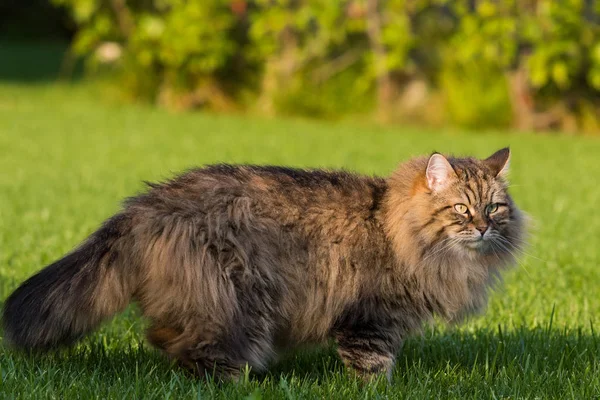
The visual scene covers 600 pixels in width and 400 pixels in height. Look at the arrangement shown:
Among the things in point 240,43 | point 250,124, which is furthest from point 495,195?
point 240,43

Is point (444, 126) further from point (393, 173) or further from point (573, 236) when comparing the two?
point (393, 173)

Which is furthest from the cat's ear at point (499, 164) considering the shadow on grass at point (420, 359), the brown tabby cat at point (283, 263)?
the shadow on grass at point (420, 359)

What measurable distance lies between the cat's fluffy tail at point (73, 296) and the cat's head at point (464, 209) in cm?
127

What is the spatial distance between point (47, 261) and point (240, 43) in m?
10.4

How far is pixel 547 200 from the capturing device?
9273mm

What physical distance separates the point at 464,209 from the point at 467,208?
0.04ft

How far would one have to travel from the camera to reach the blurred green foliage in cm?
1378

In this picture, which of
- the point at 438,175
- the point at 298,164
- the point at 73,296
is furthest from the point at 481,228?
the point at 298,164

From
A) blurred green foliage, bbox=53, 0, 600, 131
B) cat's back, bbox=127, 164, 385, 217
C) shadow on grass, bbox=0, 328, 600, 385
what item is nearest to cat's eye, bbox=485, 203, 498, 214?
cat's back, bbox=127, 164, 385, 217

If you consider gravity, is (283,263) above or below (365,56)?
below

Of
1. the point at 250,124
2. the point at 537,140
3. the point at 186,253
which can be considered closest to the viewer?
the point at 186,253

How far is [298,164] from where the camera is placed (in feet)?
35.8

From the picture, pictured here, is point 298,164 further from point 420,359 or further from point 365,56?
point 420,359

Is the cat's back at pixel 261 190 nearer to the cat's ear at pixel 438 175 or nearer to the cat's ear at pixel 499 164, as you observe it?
the cat's ear at pixel 438 175
